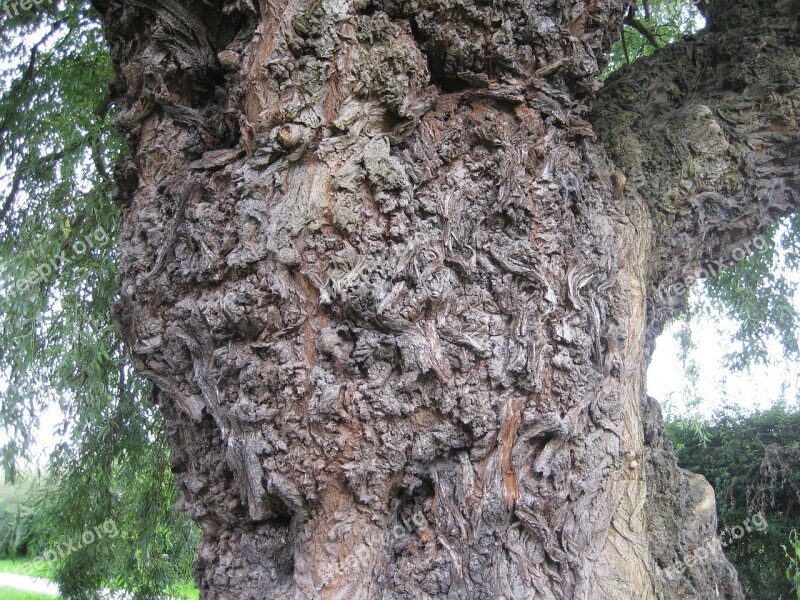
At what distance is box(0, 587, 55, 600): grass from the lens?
6266 mm

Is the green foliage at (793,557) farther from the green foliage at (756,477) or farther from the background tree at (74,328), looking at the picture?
the background tree at (74,328)

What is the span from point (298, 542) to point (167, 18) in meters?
1.83

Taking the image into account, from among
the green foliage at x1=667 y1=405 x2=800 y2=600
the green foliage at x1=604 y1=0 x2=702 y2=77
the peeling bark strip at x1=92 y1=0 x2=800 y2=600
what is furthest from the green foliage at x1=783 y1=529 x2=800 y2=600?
the green foliage at x1=604 y1=0 x2=702 y2=77

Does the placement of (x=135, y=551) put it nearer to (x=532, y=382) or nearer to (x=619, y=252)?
(x=532, y=382)

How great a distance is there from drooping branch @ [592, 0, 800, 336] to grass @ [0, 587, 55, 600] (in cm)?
632

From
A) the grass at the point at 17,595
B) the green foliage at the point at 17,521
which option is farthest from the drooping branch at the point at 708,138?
the grass at the point at 17,595

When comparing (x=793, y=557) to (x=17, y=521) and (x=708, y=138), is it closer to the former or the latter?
(x=708, y=138)

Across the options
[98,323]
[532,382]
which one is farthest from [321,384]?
[98,323]

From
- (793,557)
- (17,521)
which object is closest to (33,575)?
(17,521)

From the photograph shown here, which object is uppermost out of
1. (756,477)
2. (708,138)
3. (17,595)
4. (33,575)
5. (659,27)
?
(659,27)

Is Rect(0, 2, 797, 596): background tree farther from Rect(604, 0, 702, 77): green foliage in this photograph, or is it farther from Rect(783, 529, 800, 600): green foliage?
Rect(783, 529, 800, 600): green foliage

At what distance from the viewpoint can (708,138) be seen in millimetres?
2867

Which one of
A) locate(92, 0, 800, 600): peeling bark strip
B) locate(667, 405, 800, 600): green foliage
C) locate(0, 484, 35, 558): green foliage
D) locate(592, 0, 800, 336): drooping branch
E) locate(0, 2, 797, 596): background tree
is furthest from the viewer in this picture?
locate(667, 405, 800, 600): green foliage

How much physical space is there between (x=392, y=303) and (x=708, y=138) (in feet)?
5.98
